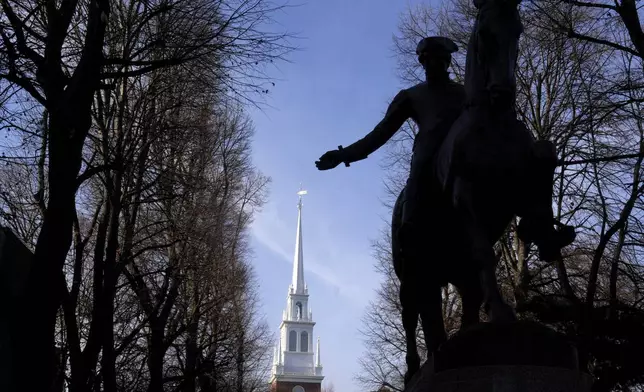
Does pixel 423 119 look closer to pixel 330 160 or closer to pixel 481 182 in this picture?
pixel 330 160

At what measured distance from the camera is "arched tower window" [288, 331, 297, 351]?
4016 inches

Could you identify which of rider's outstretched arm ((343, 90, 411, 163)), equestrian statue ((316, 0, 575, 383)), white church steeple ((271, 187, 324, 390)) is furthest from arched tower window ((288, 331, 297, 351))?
equestrian statue ((316, 0, 575, 383))

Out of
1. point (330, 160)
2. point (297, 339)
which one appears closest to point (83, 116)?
point (330, 160)

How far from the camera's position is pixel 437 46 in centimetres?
576

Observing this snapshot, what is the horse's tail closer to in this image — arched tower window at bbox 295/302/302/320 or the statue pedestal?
the statue pedestal

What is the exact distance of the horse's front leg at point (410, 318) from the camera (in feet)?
18.9

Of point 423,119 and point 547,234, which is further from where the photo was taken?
point 423,119

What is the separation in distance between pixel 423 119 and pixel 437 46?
1.85ft

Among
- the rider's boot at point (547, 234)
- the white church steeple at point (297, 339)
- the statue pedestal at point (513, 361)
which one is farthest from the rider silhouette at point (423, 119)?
the white church steeple at point (297, 339)

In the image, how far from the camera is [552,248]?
4.93 meters

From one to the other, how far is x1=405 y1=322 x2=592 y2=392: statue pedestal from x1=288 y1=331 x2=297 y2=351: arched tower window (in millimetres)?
99108

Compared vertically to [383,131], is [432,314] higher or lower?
lower

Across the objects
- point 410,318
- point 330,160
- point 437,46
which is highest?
point 437,46

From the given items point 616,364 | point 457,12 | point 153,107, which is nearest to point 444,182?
point 616,364
